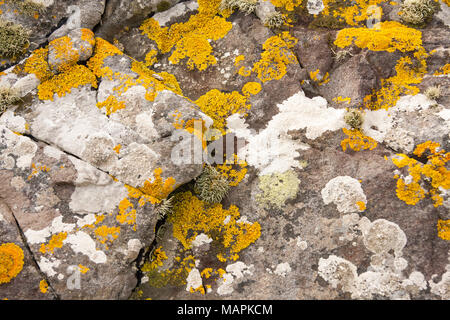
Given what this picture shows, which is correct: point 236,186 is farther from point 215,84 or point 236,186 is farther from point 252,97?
point 215,84

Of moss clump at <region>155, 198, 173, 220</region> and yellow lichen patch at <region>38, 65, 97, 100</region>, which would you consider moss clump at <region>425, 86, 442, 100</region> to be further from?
yellow lichen patch at <region>38, 65, 97, 100</region>

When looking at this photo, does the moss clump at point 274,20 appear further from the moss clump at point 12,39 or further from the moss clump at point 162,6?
the moss clump at point 12,39

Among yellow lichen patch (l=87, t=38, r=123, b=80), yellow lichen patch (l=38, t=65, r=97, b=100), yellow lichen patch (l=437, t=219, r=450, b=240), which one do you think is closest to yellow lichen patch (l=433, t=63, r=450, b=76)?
yellow lichen patch (l=437, t=219, r=450, b=240)

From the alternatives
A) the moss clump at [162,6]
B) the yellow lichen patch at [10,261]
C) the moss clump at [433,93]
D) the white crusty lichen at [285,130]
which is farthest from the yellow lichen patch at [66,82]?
the moss clump at [433,93]

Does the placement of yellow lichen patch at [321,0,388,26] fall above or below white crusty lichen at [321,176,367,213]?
above

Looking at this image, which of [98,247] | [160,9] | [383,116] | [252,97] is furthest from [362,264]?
[160,9]

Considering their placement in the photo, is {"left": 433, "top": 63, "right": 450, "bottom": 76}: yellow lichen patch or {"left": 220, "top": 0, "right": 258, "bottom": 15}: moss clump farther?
{"left": 220, "top": 0, "right": 258, "bottom": 15}: moss clump
